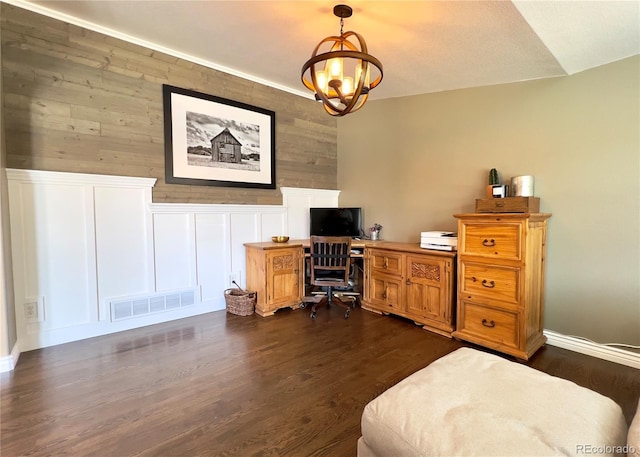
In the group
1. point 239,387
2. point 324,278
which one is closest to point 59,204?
point 239,387

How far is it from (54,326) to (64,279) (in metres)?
0.41

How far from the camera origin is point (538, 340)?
2768mm

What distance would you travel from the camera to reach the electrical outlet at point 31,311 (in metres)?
2.65

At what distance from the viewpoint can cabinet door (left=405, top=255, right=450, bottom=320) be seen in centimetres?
311

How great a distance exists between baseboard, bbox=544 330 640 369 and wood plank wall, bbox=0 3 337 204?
3555 millimetres

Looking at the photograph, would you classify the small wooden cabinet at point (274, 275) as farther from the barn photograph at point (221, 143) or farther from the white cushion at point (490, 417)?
the white cushion at point (490, 417)

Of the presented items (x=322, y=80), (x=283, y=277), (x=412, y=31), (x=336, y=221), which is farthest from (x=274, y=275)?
(x=412, y=31)

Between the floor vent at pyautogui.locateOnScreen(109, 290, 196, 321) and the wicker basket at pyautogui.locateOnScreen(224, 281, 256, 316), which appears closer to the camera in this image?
the floor vent at pyautogui.locateOnScreen(109, 290, 196, 321)

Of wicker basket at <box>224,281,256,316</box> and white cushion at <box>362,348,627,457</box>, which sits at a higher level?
white cushion at <box>362,348,627,457</box>

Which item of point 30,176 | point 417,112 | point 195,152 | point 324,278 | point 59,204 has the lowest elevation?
point 324,278

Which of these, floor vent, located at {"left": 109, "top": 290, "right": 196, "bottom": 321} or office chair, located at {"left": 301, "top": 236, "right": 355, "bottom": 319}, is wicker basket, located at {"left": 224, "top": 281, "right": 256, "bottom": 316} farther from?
office chair, located at {"left": 301, "top": 236, "right": 355, "bottom": 319}

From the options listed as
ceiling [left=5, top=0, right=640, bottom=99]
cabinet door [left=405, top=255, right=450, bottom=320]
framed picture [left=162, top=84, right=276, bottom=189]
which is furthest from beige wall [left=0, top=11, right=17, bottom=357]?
cabinet door [left=405, top=255, right=450, bottom=320]

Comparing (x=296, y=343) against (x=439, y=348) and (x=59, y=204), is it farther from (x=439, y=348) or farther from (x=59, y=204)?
(x=59, y=204)

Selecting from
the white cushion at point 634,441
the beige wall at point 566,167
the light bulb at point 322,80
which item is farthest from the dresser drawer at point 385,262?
the white cushion at point 634,441
